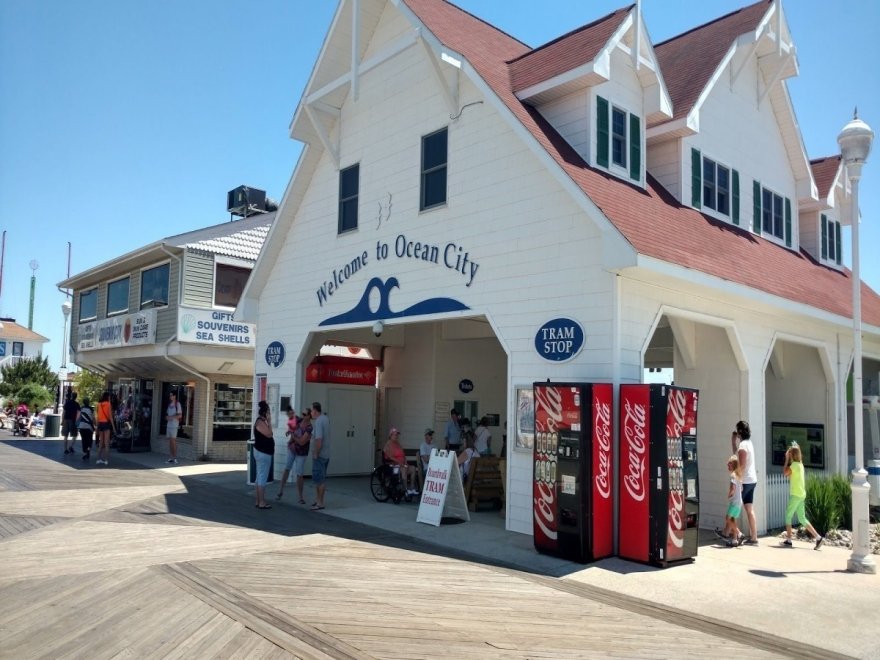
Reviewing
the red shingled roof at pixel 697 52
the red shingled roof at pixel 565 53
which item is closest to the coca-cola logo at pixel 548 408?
the red shingled roof at pixel 565 53

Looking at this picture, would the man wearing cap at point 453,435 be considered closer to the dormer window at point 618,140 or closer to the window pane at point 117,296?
the dormer window at point 618,140

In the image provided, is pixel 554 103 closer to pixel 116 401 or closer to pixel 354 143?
pixel 354 143

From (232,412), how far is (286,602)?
14.9 meters

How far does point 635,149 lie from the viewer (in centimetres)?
1250

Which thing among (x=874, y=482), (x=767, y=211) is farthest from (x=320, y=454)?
(x=767, y=211)

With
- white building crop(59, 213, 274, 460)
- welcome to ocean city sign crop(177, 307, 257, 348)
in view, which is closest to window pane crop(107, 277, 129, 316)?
white building crop(59, 213, 274, 460)

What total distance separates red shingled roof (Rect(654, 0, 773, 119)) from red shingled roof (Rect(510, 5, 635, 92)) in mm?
2125

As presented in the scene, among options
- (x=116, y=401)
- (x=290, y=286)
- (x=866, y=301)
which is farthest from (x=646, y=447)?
(x=116, y=401)

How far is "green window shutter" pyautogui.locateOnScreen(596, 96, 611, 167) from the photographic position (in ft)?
38.5

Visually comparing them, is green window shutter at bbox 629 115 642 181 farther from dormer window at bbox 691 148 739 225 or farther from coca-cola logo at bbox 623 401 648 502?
coca-cola logo at bbox 623 401 648 502

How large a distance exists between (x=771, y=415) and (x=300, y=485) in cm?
1022

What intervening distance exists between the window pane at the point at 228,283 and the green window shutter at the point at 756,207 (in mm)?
13841

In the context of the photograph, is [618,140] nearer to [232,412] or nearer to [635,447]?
[635,447]

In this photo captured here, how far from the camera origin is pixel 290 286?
16.2 meters
